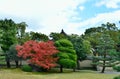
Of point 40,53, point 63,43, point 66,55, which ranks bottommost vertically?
point 66,55

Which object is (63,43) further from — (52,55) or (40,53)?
(40,53)

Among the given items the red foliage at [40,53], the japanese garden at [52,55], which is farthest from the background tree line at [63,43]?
the red foliage at [40,53]

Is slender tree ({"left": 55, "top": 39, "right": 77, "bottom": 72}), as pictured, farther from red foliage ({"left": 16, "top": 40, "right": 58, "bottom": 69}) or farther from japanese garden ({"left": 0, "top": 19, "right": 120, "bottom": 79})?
red foliage ({"left": 16, "top": 40, "right": 58, "bottom": 69})

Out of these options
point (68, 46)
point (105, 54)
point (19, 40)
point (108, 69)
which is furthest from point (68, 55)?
point (19, 40)

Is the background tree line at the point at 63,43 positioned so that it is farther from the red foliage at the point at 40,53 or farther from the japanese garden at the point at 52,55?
the red foliage at the point at 40,53

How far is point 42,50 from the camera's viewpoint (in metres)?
39.9

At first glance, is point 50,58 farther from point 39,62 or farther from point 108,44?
point 108,44

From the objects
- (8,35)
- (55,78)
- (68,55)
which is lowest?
(55,78)

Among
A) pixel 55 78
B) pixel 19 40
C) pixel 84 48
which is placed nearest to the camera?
pixel 55 78

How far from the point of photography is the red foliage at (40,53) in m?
39.2

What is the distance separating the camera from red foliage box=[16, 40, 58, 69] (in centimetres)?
3922

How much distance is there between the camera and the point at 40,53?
39531mm

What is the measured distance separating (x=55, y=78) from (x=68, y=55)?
333 inches

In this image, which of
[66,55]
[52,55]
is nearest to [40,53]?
[52,55]
